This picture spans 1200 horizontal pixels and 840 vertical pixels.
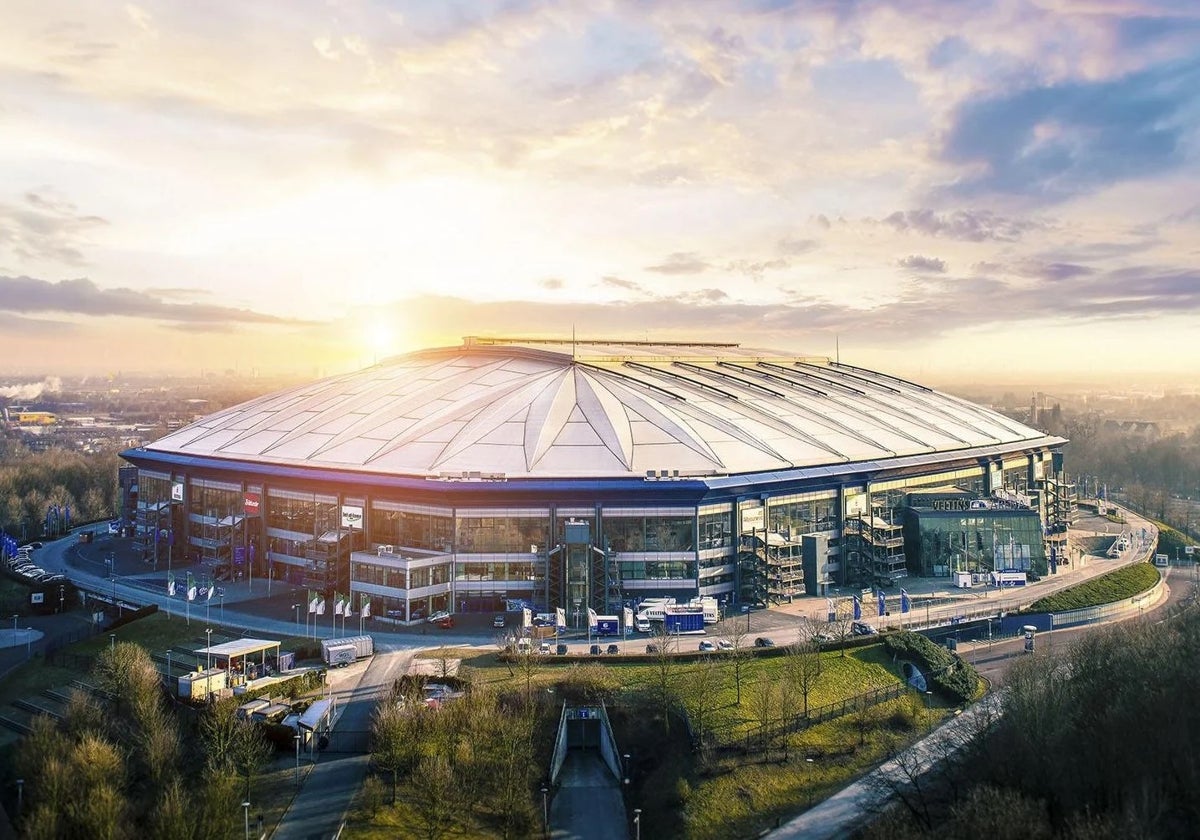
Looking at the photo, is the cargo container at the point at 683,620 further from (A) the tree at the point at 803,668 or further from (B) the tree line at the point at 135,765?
(B) the tree line at the point at 135,765

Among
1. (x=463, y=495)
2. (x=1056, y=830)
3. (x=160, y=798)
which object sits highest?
(x=463, y=495)

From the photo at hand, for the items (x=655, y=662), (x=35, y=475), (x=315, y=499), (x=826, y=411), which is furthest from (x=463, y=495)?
(x=35, y=475)

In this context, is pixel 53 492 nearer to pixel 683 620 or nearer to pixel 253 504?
pixel 253 504

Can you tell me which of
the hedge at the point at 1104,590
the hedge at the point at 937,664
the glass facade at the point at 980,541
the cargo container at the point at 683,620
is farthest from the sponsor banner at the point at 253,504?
the hedge at the point at 1104,590

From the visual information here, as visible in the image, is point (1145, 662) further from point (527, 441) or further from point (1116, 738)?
point (527, 441)

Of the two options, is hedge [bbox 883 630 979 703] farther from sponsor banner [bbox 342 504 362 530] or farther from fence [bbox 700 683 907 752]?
sponsor banner [bbox 342 504 362 530]

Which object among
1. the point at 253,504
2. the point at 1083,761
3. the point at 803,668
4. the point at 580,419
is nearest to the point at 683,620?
the point at 803,668

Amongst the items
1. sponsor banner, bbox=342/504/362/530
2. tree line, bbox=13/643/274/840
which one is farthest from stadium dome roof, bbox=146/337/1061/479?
tree line, bbox=13/643/274/840
